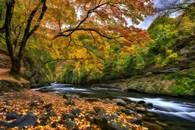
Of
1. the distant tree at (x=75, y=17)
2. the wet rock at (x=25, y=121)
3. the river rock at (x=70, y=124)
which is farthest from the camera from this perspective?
the distant tree at (x=75, y=17)

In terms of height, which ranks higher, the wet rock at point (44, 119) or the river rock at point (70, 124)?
the wet rock at point (44, 119)

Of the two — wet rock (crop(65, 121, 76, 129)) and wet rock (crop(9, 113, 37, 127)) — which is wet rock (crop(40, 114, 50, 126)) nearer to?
wet rock (crop(9, 113, 37, 127))

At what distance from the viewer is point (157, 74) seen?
1468 inches

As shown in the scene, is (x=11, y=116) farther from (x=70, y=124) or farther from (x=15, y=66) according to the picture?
(x=15, y=66)

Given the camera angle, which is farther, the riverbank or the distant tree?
the distant tree

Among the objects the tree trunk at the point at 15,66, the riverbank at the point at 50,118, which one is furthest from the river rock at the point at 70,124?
the tree trunk at the point at 15,66

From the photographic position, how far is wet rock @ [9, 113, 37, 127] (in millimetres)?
9837

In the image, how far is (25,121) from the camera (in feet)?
33.1

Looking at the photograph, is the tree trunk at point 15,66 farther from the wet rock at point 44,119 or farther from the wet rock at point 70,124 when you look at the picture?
the wet rock at point 70,124

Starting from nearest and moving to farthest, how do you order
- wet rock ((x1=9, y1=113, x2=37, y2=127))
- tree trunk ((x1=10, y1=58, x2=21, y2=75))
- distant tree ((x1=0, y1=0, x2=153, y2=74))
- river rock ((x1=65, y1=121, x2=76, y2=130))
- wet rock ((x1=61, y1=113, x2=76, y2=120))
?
wet rock ((x1=9, y1=113, x2=37, y2=127)) < river rock ((x1=65, y1=121, x2=76, y2=130)) < wet rock ((x1=61, y1=113, x2=76, y2=120)) < distant tree ((x1=0, y1=0, x2=153, y2=74)) < tree trunk ((x1=10, y1=58, x2=21, y2=75))

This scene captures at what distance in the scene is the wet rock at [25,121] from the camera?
9.84 m

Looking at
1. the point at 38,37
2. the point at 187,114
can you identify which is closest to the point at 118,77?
the point at 38,37

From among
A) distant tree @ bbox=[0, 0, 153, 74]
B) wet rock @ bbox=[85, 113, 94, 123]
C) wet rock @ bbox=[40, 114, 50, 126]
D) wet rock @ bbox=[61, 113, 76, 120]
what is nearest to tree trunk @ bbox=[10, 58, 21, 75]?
distant tree @ bbox=[0, 0, 153, 74]

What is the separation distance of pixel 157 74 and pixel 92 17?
19.9m
